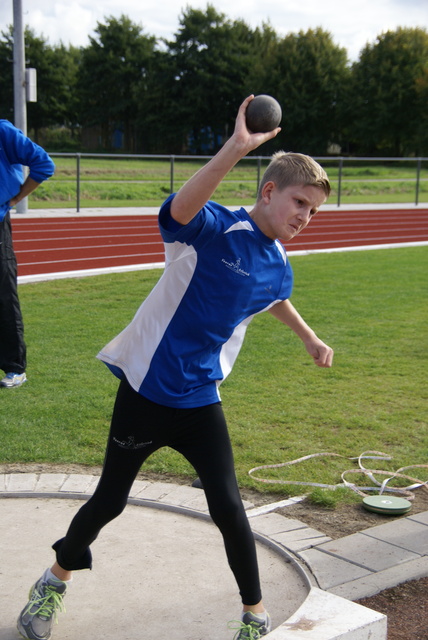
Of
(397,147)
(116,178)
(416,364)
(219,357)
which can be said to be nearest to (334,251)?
(416,364)

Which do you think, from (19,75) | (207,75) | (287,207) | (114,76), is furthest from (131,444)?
(114,76)

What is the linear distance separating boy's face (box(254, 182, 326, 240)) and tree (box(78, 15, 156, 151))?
7227 centimetres

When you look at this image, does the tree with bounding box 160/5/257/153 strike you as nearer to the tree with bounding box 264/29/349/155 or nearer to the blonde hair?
the tree with bounding box 264/29/349/155

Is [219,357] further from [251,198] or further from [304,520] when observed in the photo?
[251,198]

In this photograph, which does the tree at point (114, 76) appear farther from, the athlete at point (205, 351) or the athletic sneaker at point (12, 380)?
the athlete at point (205, 351)

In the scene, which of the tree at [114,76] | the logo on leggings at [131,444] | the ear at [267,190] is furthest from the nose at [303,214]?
the tree at [114,76]

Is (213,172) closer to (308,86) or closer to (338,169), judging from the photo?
(338,169)

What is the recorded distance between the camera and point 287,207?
266 centimetres

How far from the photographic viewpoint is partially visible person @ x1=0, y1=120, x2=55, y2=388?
5.66m

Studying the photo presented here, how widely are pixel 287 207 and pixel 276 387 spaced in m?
3.91

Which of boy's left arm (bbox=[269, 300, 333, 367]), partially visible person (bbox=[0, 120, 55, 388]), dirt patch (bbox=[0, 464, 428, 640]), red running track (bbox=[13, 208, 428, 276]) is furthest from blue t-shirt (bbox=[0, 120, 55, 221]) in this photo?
red running track (bbox=[13, 208, 428, 276])

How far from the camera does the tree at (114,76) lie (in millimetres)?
74625

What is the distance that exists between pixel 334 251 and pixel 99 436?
1134cm

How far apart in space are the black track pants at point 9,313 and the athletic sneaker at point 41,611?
11.5ft
